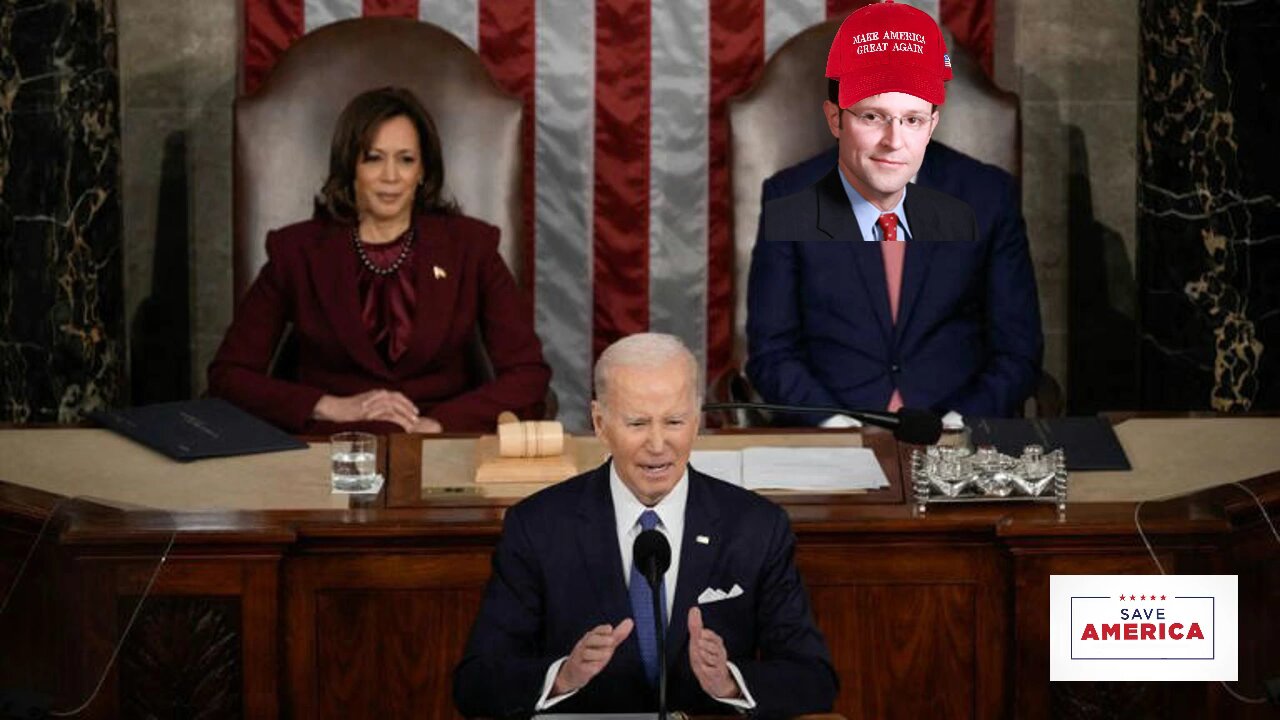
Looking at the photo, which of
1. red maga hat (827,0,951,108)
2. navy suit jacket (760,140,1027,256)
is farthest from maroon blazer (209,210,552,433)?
red maga hat (827,0,951,108)

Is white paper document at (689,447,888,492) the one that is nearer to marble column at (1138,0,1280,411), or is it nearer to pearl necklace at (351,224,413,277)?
pearl necklace at (351,224,413,277)

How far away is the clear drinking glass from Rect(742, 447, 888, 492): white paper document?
26.7 inches

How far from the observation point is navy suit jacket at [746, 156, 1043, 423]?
5270mm

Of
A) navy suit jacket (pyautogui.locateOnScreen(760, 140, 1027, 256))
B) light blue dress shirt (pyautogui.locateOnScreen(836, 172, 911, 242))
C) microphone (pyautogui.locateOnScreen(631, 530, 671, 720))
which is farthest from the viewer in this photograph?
navy suit jacket (pyautogui.locateOnScreen(760, 140, 1027, 256))

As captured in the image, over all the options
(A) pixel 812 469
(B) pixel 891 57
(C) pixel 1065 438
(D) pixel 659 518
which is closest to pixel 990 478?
(A) pixel 812 469

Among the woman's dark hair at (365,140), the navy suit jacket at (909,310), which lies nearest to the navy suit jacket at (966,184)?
the navy suit jacket at (909,310)

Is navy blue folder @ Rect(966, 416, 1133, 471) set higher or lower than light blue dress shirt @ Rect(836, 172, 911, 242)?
lower

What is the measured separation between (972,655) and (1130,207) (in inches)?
112

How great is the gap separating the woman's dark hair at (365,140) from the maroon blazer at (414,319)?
0.07 metres

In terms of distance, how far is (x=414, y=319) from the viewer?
5.29m

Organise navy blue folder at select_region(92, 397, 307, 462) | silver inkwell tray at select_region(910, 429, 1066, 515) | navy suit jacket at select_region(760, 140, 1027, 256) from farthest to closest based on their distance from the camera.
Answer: navy suit jacket at select_region(760, 140, 1027, 256) < navy blue folder at select_region(92, 397, 307, 462) < silver inkwell tray at select_region(910, 429, 1066, 515)

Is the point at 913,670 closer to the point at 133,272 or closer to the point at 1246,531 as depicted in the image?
the point at 1246,531

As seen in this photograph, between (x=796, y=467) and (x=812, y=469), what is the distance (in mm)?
33

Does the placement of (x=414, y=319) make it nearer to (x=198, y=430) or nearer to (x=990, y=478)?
(x=198, y=430)
